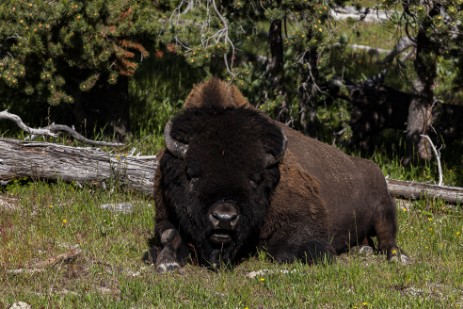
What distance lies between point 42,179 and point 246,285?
4.15 metres

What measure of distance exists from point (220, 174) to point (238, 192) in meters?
0.22

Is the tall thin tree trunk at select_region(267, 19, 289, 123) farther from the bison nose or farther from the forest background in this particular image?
the bison nose

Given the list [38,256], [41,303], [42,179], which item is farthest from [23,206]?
[41,303]

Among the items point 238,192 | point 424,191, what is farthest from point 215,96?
point 424,191

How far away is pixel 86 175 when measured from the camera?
10.8 meters

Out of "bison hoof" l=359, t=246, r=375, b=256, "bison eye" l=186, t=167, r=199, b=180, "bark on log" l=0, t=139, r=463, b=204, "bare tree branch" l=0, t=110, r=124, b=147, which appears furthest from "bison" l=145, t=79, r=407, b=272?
"bare tree branch" l=0, t=110, r=124, b=147

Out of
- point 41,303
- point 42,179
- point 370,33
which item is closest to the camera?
Answer: point 41,303

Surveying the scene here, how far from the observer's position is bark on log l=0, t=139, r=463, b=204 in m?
10.7

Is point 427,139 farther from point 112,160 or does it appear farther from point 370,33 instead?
point 370,33

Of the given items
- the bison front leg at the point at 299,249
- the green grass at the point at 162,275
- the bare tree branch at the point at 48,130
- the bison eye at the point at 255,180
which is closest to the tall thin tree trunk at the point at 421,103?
the green grass at the point at 162,275

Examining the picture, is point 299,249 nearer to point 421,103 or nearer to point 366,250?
point 366,250

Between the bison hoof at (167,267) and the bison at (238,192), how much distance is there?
0.01 m

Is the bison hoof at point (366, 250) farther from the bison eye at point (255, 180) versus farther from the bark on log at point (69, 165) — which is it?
the bark on log at point (69, 165)

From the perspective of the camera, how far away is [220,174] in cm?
780
